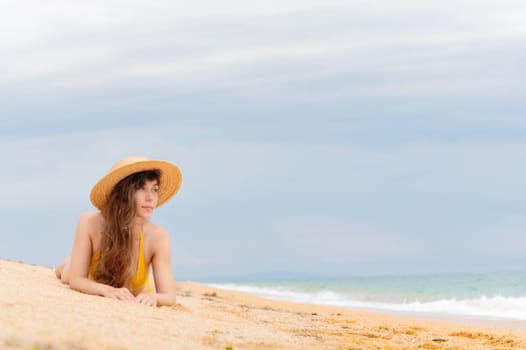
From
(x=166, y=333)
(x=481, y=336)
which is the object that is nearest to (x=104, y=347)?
(x=166, y=333)

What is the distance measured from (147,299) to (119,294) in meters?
0.24

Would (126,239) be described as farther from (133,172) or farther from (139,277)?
(133,172)

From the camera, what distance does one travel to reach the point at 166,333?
4543 millimetres

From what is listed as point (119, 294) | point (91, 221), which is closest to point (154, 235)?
point (91, 221)

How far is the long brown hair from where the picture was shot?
629 cm

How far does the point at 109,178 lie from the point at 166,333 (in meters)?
2.08

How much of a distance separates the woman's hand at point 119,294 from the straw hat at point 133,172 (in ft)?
2.72

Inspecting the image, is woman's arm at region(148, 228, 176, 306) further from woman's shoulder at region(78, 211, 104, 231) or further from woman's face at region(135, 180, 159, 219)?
woman's shoulder at region(78, 211, 104, 231)

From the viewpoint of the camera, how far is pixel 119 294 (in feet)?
19.9

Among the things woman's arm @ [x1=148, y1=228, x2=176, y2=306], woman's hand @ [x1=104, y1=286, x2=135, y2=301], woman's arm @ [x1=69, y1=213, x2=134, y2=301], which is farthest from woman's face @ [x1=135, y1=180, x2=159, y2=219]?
woman's hand @ [x1=104, y1=286, x2=135, y2=301]

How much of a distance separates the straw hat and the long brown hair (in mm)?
68

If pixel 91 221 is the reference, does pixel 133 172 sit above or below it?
above

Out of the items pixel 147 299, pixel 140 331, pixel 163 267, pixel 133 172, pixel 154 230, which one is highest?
pixel 133 172

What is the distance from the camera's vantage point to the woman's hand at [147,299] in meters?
6.12
